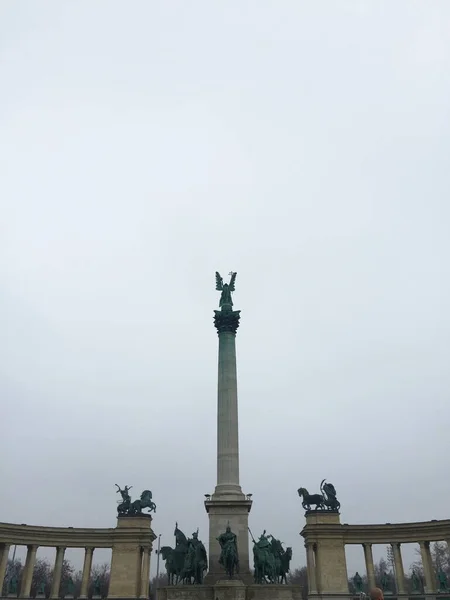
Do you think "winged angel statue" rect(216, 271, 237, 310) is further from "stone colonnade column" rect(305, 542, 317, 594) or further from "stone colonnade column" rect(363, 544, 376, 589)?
"stone colonnade column" rect(363, 544, 376, 589)

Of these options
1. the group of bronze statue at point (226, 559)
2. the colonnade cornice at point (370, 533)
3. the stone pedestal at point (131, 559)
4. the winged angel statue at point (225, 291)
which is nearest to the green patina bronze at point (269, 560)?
the group of bronze statue at point (226, 559)

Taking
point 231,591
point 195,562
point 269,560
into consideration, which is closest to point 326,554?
point 269,560

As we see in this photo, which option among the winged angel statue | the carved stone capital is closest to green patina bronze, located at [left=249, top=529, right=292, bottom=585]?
the carved stone capital

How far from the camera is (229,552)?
113 feet

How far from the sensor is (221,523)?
37.9 meters

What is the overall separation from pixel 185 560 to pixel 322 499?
96.6ft

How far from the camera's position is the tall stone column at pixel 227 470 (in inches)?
1480

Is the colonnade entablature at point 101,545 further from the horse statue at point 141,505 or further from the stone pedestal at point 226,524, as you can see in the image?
the stone pedestal at point 226,524

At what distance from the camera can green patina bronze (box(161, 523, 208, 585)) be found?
1468 inches

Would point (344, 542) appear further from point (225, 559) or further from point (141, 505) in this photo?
point (225, 559)

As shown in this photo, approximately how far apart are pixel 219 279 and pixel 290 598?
2647 cm

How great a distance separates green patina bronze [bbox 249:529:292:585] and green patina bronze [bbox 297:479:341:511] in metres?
24.8

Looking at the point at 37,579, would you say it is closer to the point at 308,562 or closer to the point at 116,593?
the point at 116,593

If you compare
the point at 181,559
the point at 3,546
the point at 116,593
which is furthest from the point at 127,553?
the point at 181,559
